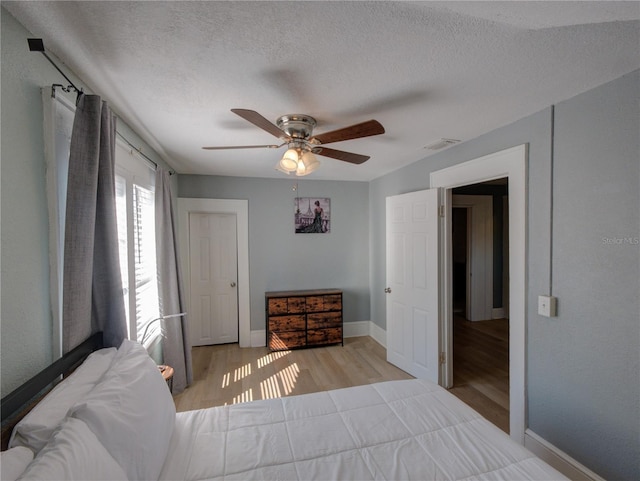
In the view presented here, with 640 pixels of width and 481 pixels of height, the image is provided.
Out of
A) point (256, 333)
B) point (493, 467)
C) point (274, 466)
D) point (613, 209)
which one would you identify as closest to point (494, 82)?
point (613, 209)

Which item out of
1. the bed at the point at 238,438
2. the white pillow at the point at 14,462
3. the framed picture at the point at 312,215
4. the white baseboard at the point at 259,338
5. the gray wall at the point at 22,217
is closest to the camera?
the white pillow at the point at 14,462

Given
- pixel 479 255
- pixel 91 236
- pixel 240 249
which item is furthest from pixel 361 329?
pixel 91 236

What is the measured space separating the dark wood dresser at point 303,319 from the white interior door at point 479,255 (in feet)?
8.52

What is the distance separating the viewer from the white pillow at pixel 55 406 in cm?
90

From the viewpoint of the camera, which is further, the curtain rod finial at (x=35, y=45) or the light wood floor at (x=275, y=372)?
the light wood floor at (x=275, y=372)

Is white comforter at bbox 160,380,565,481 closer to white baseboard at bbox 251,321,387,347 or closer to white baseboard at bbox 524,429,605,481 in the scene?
white baseboard at bbox 524,429,605,481


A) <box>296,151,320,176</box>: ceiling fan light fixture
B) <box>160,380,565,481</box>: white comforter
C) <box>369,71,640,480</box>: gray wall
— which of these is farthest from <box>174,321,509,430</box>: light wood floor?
<box>296,151,320,176</box>: ceiling fan light fixture

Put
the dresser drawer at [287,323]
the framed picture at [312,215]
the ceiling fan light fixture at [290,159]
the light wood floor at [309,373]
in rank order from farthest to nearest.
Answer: the framed picture at [312,215], the dresser drawer at [287,323], the light wood floor at [309,373], the ceiling fan light fixture at [290,159]

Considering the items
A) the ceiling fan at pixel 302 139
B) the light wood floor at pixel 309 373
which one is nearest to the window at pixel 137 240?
the ceiling fan at pixel 302 139

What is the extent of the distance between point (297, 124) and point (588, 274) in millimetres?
1998

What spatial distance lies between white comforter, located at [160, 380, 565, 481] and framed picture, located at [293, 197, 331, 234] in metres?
2.77

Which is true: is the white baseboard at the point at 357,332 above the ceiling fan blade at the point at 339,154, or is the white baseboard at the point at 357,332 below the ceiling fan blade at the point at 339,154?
below

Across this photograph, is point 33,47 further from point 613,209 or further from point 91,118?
point 613,209

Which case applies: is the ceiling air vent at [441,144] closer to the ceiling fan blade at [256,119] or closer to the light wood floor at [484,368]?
the ceiling fan blade at [256,119]
